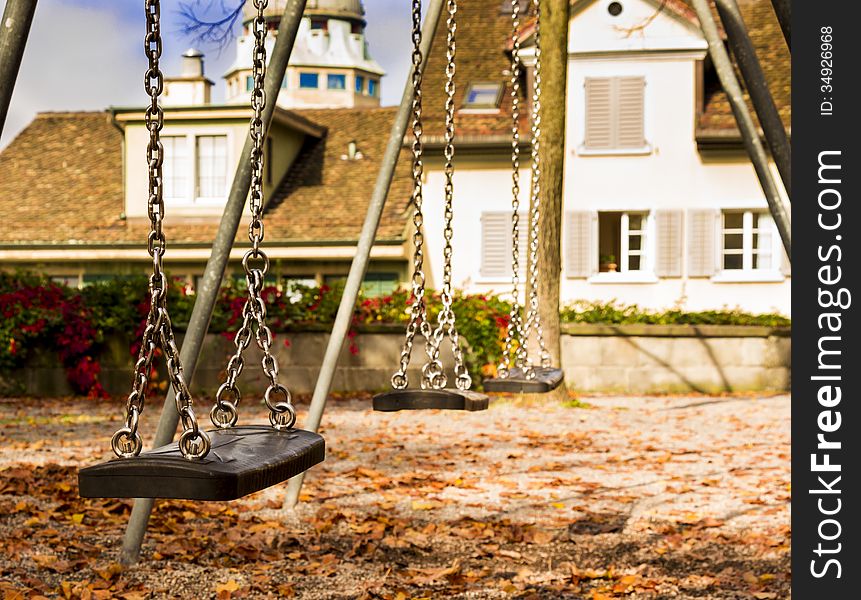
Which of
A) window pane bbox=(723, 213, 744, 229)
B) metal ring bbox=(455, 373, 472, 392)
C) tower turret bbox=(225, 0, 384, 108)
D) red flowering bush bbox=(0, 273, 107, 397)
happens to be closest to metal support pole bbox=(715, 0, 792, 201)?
metal ring bbox=(455, 373, 472, 392)

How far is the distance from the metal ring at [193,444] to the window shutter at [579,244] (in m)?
18.7

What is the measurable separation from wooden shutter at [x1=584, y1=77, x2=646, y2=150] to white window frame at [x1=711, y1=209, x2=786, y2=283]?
2170 mm

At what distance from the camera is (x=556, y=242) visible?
44.5 ft

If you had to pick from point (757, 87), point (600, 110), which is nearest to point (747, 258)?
point (600, 110)

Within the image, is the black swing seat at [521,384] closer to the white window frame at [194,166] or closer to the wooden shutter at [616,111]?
the wooden shutter at [616,111]

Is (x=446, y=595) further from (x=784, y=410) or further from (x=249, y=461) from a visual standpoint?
(x=784, y=410)

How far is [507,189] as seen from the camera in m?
21.9

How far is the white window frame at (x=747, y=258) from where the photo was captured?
68.2 ft

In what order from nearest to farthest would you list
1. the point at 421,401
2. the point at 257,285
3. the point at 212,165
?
the point at 257,285 < the point at 421,401 < the point at 212,165

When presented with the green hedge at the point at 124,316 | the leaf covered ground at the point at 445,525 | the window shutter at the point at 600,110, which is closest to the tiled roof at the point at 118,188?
the window shutter at the point at 600,110

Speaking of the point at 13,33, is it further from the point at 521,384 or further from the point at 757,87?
the point at 757,87

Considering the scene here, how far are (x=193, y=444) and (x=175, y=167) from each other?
21560 mm

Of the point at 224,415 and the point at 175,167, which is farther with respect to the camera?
the point at 175,167

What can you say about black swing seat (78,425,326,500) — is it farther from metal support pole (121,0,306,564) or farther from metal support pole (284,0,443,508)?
metal support pole (284,0,443,508)
